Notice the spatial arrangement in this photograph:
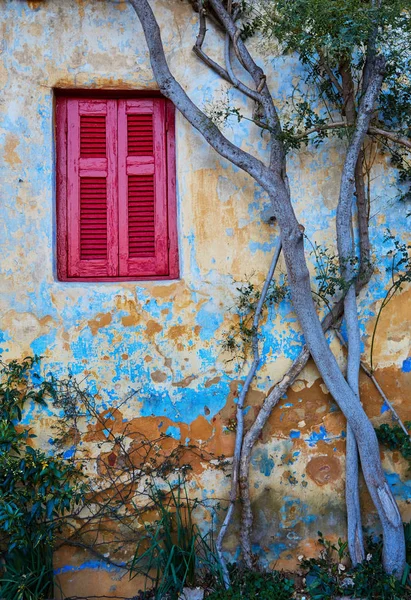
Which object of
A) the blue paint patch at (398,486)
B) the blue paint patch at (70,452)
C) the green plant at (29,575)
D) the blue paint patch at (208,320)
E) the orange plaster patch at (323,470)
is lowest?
the green plant at (29,575)

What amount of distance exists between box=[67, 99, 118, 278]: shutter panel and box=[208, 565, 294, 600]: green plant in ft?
6.80

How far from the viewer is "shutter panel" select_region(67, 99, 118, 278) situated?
447cm

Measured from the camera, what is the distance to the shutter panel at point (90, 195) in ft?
14.7

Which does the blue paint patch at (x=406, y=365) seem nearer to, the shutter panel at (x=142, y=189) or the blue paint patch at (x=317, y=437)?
the blue paint patch at (x=317, y=437)

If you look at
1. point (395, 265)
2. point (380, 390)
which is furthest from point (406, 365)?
point (395, 265)

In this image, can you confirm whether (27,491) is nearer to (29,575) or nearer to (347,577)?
(29,575)

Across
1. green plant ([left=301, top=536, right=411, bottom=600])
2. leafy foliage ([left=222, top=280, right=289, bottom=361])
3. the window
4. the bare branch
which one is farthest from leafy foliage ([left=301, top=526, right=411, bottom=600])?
the bare branch

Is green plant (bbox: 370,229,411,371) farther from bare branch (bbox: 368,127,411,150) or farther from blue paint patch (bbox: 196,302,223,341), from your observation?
blue paint patch (bbox: 196,302,223,341)

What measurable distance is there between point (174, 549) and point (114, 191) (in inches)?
91.8

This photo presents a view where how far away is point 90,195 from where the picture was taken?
4.50 m

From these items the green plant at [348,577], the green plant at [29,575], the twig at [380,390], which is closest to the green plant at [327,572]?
the green plant at [348,577]

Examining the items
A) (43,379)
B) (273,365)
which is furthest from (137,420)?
(273,365)

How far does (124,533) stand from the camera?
163 inches

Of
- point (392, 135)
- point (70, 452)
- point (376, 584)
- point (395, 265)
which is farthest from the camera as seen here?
point (395, 265)
